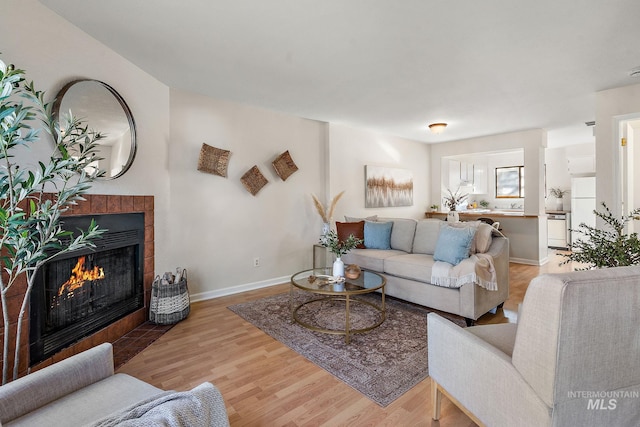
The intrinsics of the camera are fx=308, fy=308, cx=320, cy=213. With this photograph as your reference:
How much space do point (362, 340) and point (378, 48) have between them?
7.97 feet

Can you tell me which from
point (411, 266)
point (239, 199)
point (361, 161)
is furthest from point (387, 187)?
point (239, 199)

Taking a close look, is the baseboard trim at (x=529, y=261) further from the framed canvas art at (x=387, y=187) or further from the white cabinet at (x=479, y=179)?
the white cabinet at (x=479, y=179)

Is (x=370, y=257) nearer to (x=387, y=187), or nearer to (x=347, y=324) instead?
(x=347, y=324)

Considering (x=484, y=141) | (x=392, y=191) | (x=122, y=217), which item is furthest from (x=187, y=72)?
(x=484, y=141)

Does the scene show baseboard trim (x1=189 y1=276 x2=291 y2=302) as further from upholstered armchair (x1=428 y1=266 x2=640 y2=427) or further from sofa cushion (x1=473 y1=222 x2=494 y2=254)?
upholstered armchair (x1=428 y1=266 x2=640 y2=427)

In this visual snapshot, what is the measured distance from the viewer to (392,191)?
5961 millimetres

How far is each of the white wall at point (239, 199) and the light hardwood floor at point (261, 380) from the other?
36.4 inches

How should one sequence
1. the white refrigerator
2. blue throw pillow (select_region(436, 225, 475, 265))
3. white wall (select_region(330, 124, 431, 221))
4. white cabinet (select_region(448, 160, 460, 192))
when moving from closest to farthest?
blue throw pillow (select_region(436, 225, 475, 265)) < white wall (select_region(330, 124, 431, 221)) < the white refrigerator < white cabinet (select_region(448, 160, 460, 192))

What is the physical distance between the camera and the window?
7.80m

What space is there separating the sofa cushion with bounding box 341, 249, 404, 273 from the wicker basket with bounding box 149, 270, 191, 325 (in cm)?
209

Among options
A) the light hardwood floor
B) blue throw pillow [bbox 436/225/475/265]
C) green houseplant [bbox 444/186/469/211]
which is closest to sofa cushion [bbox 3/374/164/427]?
the light hardwood floor

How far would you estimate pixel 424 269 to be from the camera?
3.24 meters

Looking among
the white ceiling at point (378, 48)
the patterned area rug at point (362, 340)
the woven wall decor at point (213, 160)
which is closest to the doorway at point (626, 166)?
the white ceiling at point (378, 48)

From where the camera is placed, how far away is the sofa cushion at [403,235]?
160 inches
